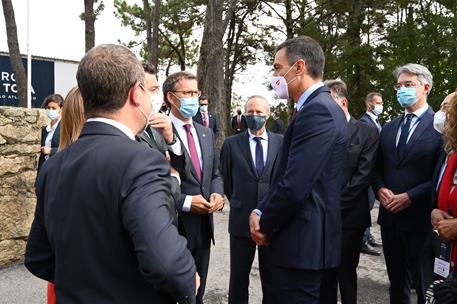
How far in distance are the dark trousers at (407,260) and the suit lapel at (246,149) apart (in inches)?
49.3

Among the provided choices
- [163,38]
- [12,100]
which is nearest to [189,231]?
[12,100]

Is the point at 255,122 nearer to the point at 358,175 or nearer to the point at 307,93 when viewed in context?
the point at 358,175

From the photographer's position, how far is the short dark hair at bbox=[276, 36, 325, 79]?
283cm

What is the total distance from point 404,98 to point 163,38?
2839cm

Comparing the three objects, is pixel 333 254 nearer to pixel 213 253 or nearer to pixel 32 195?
pixel 213 253

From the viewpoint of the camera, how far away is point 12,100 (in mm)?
22594

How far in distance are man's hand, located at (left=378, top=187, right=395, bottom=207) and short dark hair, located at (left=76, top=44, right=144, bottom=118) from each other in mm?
2675

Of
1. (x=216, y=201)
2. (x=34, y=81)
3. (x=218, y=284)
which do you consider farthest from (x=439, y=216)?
(x=34, y=81)

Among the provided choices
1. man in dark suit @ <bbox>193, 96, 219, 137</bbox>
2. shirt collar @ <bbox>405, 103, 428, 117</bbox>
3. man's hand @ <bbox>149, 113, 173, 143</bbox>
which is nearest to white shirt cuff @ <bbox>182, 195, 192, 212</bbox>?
man's hand @ <bbox>149, 113, 173, 143</bbox>

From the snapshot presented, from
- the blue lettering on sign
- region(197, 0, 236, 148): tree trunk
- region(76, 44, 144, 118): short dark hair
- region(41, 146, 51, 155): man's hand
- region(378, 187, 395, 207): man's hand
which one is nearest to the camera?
region(76, 44, 144, 118): short dark hair

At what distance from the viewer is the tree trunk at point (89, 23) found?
11453 millimetres

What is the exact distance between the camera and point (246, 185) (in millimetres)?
3850

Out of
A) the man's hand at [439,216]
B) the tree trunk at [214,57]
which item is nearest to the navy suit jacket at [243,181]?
the man's hand at [439,216]

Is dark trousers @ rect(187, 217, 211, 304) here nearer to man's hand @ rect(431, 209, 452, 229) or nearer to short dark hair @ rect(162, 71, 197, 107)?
short dark hair @ rect(162, 71, 197, 107)
